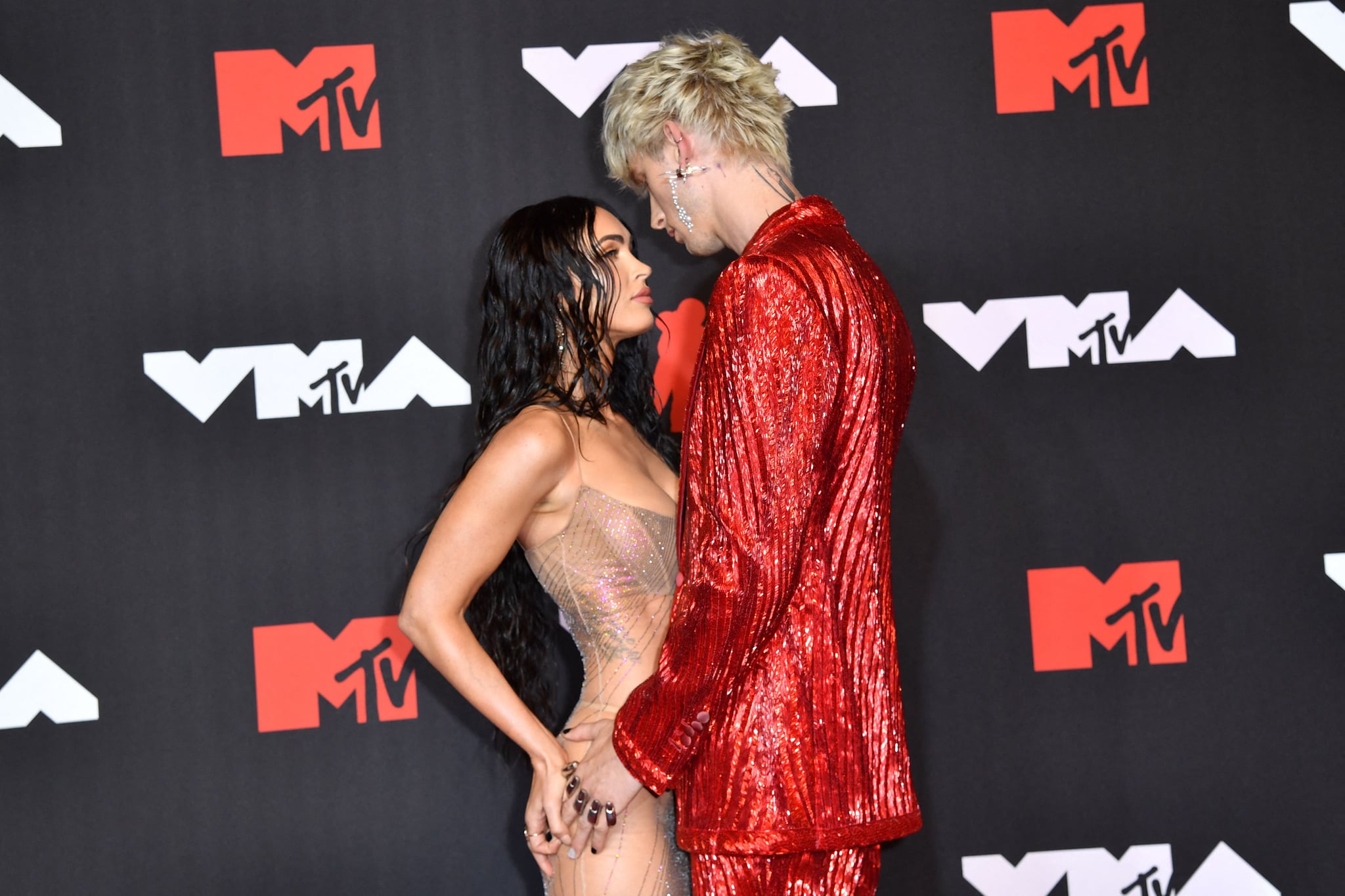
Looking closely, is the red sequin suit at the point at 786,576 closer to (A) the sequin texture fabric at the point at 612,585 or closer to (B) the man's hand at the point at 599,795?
(B) the man's hand at the point at 599,795

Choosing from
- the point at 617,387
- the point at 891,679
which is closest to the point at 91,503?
the point at 617,387

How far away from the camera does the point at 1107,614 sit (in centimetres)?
254

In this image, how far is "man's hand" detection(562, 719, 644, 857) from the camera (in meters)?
1.38

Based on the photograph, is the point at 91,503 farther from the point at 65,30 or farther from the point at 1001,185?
the point at 1001,185

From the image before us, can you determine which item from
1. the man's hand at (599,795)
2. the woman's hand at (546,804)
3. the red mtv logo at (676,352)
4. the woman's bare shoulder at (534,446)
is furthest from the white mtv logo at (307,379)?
the man's hand at (599,795)

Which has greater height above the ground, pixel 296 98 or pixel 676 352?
pixel 296 98

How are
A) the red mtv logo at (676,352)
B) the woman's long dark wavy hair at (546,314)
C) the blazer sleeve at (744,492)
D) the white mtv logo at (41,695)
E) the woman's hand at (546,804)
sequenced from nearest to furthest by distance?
the blazer sleeve at (744,492) < the woman's hand at (546,804) < the woman's long dark wavy hair at (546,314) < the white mtv logo at (41,695) < the red mtv logo at (676,352)

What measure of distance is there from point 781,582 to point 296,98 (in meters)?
1.74

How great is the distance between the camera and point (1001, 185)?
8.31 feet

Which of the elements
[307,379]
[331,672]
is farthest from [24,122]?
[331,672]

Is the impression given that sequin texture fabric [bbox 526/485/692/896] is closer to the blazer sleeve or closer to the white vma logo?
the blazer sleeve

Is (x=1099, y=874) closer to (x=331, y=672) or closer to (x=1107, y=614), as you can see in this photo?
(x=1107, y=614)

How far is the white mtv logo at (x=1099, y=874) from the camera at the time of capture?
8.27 feet

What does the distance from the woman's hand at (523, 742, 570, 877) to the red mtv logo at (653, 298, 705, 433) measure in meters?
0.99
